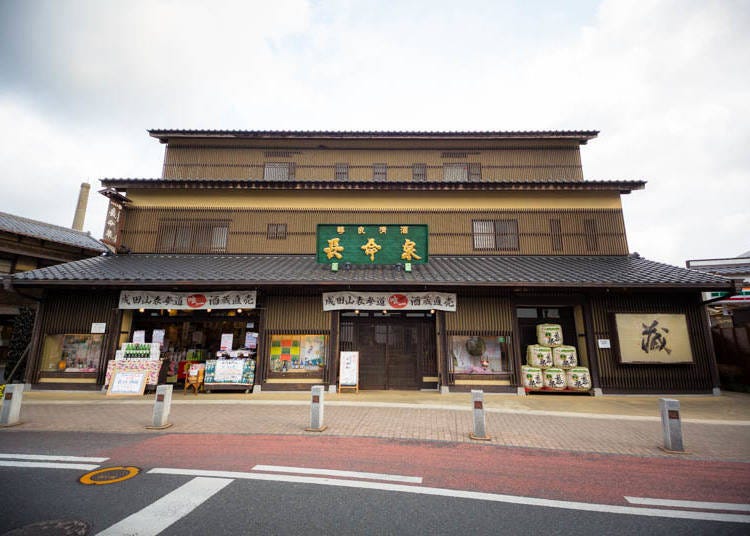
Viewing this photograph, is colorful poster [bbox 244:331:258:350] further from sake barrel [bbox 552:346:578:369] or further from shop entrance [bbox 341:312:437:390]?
sake barrel [bbox 552:346:578:369]

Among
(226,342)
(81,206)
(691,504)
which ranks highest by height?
(81,206)

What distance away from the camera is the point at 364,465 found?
18.2ft

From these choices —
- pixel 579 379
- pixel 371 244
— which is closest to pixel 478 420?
pixel 579 379

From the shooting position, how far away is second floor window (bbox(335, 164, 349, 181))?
57.0ft

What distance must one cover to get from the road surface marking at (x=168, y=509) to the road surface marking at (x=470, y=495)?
36cm

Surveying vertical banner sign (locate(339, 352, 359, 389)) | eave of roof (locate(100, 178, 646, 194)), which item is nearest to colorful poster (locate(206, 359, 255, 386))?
vertical banner sign (locate(339, 352, 359, 389))

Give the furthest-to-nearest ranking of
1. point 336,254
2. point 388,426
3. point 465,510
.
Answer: point 336,254 → point 388,426 → point 465,510

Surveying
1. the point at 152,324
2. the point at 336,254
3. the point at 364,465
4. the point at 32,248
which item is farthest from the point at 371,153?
the point at 32,248

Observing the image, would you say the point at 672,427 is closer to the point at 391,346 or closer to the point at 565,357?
the point at 565,357

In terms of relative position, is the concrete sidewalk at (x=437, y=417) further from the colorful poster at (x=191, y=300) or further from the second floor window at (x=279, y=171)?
the second floor window at (x=279, y=171)

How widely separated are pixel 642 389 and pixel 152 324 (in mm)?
19153

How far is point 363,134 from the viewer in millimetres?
17250

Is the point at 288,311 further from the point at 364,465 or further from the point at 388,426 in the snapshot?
the point at 364,465

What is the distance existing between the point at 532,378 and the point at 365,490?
9.63 m
